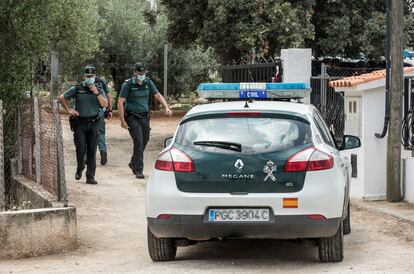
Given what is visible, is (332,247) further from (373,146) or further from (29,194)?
(373,146)

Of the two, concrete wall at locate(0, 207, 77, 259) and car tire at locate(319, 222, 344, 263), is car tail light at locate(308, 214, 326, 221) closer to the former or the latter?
car tire at locate(319, 222, 344, 263)

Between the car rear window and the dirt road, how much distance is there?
109 cm

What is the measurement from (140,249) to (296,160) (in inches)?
93.7

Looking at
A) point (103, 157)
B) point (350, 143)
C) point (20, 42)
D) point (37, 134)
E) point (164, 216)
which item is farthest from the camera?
point (103, 157)

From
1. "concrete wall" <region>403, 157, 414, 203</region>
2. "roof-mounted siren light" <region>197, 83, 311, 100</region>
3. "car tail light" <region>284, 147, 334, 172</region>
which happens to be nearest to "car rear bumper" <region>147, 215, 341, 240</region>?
"car tail light" <region>284, 147, 334, 172</region>

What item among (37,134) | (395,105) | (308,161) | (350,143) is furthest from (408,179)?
(308,161)

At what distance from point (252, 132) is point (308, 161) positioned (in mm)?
583

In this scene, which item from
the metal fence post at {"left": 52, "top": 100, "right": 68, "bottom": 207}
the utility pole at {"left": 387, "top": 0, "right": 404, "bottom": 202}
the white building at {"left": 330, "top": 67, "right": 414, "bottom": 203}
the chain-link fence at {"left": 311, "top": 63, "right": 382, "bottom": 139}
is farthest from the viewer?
the chain-link fence at {"left": 311, "top": 63, "right": 382, "bottom": 139}

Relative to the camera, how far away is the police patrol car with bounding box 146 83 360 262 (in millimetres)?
8133

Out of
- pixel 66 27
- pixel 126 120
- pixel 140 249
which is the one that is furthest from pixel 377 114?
pixel 66 27

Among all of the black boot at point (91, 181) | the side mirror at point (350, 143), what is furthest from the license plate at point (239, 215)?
the black boot at point (91, 181)

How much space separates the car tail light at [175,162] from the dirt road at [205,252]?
91cm

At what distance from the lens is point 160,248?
8.73 metres

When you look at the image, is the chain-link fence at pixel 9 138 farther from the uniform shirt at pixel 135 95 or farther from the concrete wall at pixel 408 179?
the concrete wall at pixel 408 179
